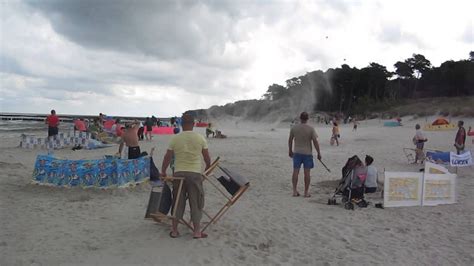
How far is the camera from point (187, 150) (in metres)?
4.91

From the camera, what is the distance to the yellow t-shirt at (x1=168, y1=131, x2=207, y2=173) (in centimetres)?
490

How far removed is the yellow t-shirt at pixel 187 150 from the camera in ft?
16.1

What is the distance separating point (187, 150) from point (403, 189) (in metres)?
4.30

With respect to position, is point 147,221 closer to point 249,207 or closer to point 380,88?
point 249,207

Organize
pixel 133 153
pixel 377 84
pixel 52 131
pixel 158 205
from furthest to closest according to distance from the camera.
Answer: pixel 377 84 → pixel 52 131 → pixel 133 153 → pixel 158 205

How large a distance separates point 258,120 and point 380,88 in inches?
913

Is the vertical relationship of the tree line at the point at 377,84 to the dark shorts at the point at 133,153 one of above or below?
above

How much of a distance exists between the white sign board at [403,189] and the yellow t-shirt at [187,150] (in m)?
3.60

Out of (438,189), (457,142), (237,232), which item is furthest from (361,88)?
(237,232)

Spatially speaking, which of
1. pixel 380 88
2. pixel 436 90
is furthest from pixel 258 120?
pixel 436 90

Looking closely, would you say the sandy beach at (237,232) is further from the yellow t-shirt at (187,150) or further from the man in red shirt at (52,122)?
the man in red shirt at (52,122)

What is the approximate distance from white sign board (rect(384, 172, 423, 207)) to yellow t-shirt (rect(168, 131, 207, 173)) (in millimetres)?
3603

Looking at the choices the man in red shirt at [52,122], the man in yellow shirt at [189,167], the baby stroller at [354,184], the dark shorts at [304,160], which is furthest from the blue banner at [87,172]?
the man in red shirt at [52,122]

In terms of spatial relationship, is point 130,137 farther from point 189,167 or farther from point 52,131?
point 52,131
